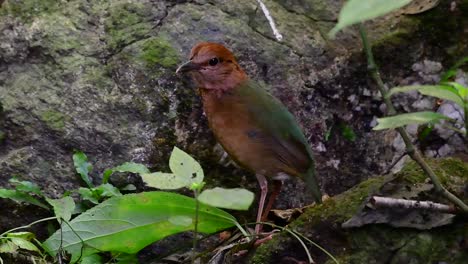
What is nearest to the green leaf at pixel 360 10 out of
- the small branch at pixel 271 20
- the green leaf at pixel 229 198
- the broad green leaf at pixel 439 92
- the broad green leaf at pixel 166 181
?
the broad green leaf at pixel 439 92

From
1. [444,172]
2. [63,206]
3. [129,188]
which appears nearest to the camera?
[444,172]

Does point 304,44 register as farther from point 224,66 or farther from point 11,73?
point 11,73

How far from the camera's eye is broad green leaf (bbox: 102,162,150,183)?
12.7 ft

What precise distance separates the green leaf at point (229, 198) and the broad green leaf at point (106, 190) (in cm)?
183

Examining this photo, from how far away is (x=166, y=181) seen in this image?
2.32 meters

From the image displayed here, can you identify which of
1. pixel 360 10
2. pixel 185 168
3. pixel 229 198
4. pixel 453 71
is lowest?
pixel 453 71

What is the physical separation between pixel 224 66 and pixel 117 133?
29.1 inches

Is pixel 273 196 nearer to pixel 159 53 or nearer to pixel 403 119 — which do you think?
pixel 159 53

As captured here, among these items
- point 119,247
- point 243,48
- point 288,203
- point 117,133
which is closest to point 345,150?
point 288,203

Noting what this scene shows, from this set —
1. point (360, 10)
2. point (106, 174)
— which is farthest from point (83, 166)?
point (360, 10)

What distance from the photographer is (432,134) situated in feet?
14.8

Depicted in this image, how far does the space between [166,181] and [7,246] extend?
149 centimetres

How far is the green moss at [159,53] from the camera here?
14.5 feet

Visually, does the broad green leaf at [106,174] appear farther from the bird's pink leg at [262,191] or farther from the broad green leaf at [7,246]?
the bird's pink leg at [262,191]
